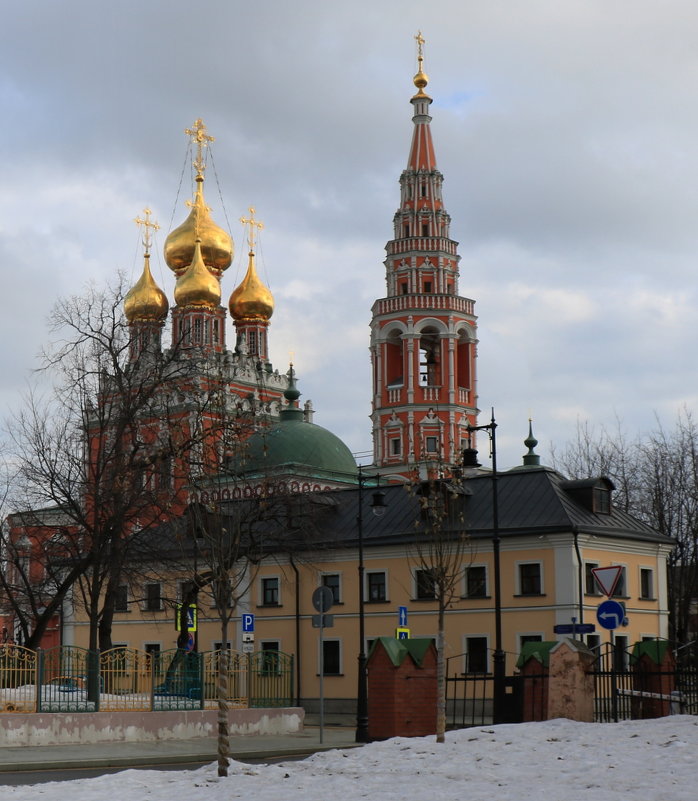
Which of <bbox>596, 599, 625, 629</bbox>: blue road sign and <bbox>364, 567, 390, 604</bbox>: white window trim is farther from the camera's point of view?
<bbox>364, 567, 390, 604</bbox>: white window trim

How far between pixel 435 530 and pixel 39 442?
13.1 metres

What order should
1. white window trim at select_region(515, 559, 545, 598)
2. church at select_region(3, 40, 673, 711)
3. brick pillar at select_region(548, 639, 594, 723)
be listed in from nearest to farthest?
1. brick pillar at select_region(548, 639, 594, 723)
2. church at select_region(3, 40, 673, 711)
3. white window trim at select_region(515, 559, 545, 598)

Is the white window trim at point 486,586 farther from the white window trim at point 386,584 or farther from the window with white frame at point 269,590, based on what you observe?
the window with white frame at point 269,590

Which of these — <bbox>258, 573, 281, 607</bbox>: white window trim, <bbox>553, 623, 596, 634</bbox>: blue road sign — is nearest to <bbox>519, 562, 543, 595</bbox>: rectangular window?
<bbox>258, 573, 281, 607</bbox>: white window trim

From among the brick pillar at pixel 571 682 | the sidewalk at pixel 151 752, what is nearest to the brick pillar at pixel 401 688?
the sidewalk at pixel 151 752

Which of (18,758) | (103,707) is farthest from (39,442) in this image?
(18,758)

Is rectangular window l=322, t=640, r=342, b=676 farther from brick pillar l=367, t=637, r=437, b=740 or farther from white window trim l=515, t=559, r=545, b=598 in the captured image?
brick pillar l=367, t=637, r=437, b=740

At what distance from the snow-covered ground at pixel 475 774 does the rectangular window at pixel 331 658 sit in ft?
84.8

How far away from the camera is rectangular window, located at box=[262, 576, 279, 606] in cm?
4359

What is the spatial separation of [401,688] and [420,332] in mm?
54693

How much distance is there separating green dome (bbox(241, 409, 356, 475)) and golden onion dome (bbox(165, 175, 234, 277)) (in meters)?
20.8

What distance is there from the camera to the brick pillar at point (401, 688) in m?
23.2

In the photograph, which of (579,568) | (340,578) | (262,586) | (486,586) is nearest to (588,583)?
(579,568)

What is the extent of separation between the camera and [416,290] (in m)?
77.9
